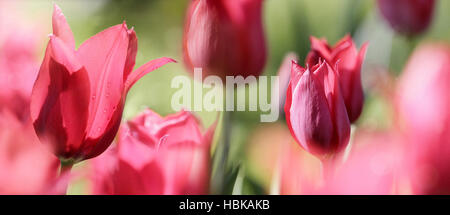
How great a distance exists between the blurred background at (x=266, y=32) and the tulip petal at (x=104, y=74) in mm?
109

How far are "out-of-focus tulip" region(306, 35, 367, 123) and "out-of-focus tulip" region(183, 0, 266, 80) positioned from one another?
0.13 feet

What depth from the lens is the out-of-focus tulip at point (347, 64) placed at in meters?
0.31

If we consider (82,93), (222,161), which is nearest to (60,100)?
(82,93)

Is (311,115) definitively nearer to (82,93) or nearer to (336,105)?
(336,105)

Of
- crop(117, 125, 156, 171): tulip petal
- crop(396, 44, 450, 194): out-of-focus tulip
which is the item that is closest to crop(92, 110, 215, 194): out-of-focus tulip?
crop(117, 125, 156, 171): tulip petal

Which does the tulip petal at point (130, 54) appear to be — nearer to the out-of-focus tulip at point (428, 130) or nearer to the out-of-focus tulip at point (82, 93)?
the out-of-focus tulip at point (82, 93)

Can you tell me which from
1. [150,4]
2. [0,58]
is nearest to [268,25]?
[150,4]

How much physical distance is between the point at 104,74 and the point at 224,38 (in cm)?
8

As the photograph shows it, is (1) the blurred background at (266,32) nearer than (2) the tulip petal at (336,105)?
No

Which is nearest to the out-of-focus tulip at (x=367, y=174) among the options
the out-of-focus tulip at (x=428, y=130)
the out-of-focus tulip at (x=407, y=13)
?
the out-of-focus tulip at (x=428, y=130)

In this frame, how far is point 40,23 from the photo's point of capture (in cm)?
42

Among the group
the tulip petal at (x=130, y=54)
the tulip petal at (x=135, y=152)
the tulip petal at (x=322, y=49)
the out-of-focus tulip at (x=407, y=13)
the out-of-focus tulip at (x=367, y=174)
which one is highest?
the out-of-focus tulip at (x=407, y=13)

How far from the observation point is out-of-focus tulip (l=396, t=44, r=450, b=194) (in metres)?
0.27
